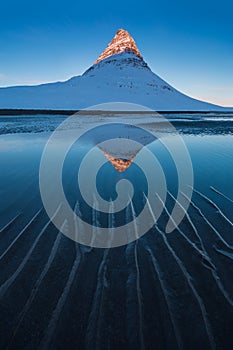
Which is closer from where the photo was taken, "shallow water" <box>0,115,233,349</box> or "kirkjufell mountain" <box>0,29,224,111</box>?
"shallow water" <box>0,115,233,349</box>

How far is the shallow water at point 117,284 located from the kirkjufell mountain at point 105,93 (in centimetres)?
7178

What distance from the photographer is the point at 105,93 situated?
350 ft

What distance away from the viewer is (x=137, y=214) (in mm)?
5223

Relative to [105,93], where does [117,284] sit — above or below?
below

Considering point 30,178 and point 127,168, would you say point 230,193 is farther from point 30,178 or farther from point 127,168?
point 30,178

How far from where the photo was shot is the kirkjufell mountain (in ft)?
269

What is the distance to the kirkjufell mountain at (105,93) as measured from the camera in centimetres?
8194

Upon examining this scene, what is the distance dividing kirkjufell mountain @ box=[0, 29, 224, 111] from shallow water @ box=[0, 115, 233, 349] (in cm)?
7178

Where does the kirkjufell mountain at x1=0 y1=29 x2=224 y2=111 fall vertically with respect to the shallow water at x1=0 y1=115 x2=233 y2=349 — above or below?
above

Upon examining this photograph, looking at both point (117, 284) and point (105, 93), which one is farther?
point (105, 93)

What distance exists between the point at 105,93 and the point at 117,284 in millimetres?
110536

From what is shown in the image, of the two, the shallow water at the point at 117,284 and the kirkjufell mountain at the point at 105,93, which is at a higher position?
the kirkjufell mountain at the point at 105,93

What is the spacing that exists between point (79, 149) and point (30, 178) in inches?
201

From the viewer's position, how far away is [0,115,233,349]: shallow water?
96.4 inches
